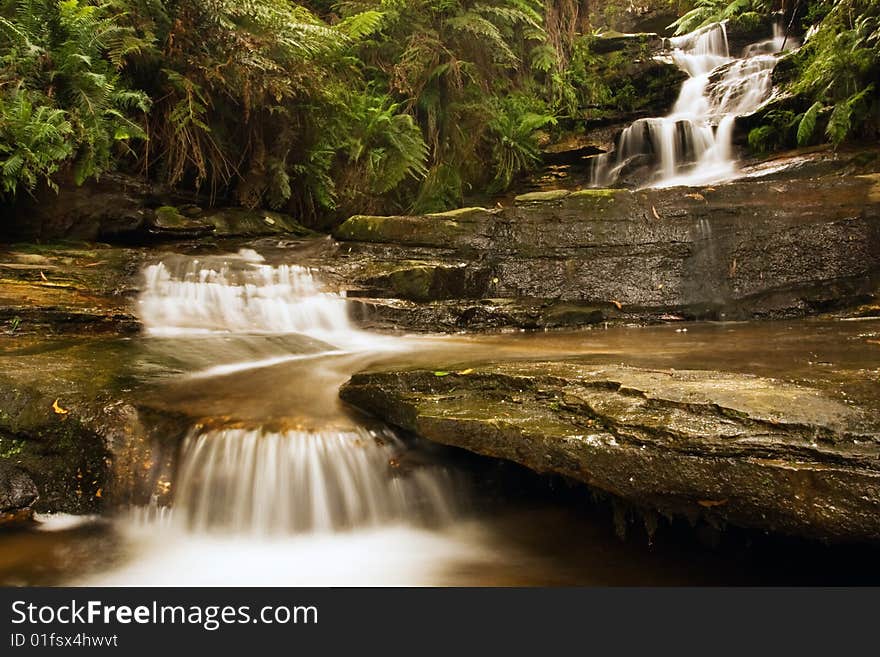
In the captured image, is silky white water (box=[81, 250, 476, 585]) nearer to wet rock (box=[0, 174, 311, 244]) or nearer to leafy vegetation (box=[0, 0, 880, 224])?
leafy vegetation (box=[0, 0, 880, 224])

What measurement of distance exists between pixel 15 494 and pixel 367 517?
77.5 inches

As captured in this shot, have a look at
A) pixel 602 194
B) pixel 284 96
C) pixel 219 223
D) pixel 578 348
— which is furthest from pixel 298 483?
pixel 284 96

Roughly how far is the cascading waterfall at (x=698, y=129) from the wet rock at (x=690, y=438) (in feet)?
24.4

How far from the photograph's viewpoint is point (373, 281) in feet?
19.6

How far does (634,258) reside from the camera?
19.6ft

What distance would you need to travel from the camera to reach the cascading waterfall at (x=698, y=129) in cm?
918

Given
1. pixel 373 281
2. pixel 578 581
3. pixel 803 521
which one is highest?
pixel 373 281

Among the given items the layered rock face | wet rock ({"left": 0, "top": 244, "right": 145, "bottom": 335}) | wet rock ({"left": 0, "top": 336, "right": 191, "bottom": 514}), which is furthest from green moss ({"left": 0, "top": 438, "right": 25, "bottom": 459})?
the layered rock face

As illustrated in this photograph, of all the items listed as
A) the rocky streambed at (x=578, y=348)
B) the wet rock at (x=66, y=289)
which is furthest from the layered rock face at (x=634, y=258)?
the wet rock at (x=66, y=289)

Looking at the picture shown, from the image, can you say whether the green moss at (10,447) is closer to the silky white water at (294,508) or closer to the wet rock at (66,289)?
the silky white water at (294,508)
